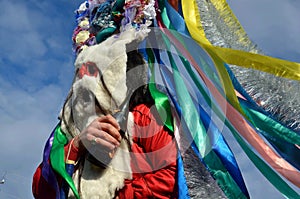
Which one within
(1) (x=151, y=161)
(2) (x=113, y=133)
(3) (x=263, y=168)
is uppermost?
(2) (x=113, y=133)

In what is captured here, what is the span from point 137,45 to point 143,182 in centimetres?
66

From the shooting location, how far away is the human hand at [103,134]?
2.01 meters

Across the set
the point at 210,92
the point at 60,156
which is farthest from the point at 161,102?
the point at 60,156

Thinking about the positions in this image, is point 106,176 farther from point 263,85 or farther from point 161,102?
point 263,85

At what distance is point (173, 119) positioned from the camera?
2139 mm

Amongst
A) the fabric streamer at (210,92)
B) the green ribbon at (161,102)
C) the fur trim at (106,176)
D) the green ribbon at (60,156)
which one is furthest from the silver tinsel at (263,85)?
the green ribbon at (60,156)

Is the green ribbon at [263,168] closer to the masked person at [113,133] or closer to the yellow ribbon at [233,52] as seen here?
the yellow ribbon at [233,52]

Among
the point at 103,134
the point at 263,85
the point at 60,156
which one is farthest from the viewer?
the point at 60,156

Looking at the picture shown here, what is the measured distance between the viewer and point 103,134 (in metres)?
2.00

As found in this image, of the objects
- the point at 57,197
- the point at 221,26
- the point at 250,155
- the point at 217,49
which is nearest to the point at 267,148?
the point at 250,155

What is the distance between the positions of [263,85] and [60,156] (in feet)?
3.11

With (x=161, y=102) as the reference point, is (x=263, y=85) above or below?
below

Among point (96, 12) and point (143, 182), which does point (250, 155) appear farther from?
point (96, 12)

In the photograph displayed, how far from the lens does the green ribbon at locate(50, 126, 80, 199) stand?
201 cm
